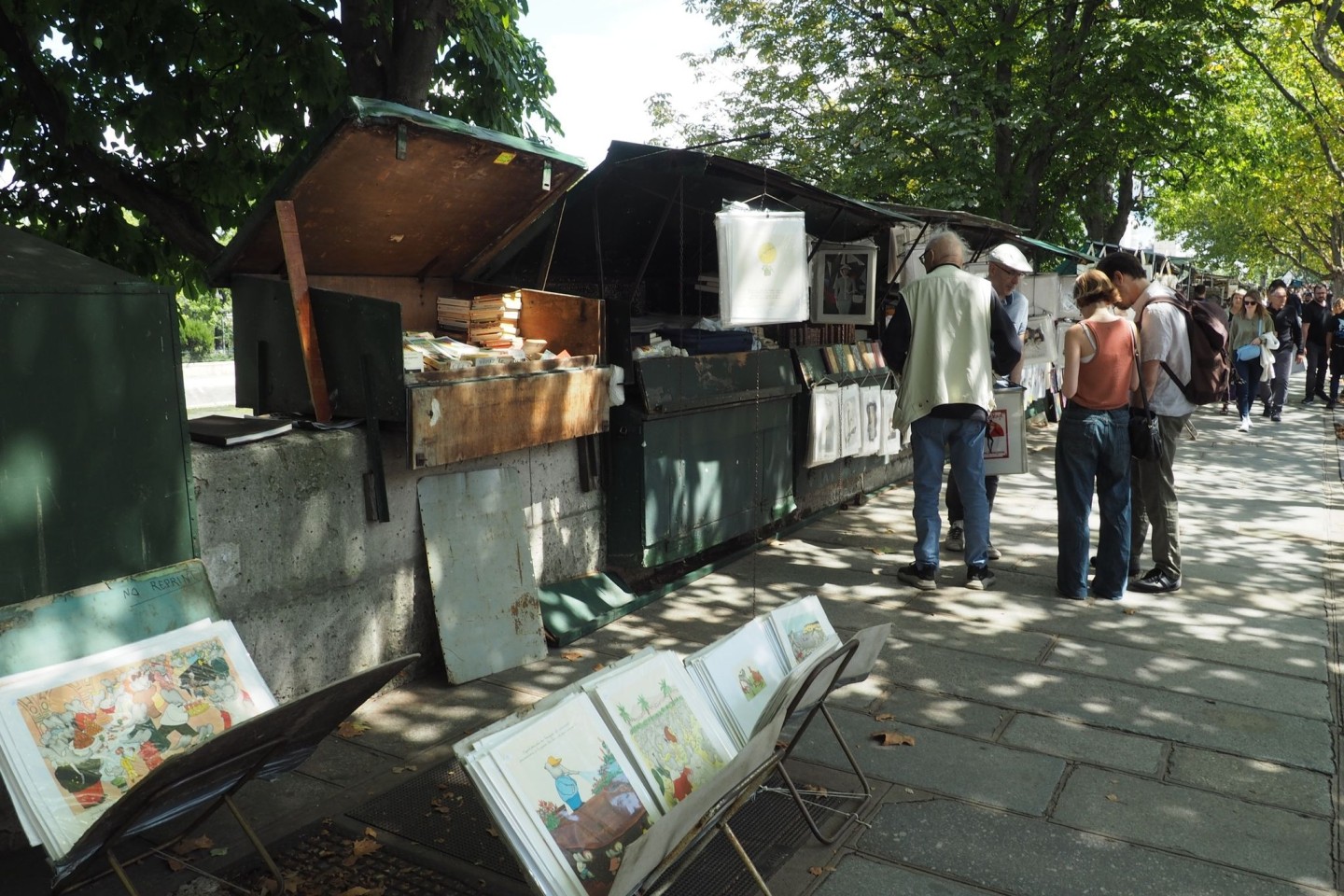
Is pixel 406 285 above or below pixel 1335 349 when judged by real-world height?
above

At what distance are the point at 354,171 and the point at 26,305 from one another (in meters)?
1.94

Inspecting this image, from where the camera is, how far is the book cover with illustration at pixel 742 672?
3.40 metres

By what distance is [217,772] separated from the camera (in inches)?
109

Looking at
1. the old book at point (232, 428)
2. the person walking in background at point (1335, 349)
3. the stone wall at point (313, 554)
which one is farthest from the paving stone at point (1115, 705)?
the person walking in background at point (1335, 349)

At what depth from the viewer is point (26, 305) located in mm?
3178

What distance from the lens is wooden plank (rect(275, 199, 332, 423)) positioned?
4.76 meters

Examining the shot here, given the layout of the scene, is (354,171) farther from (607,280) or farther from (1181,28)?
(1181,28)

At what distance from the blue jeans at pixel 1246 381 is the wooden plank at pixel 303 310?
13184mm

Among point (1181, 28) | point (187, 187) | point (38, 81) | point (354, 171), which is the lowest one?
point (354, 171)

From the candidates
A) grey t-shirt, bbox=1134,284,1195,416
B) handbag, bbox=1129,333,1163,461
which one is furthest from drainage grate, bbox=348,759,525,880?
grey t-shirt, bbox=1134,284,1195,416

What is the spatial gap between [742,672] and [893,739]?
1133 millimetres

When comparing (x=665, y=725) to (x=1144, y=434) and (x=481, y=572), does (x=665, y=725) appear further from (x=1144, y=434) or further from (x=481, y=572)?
(x=1144, y=434)

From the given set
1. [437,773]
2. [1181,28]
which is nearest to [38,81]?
[437,773]

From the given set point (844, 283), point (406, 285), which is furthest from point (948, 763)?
point (844, 283)
